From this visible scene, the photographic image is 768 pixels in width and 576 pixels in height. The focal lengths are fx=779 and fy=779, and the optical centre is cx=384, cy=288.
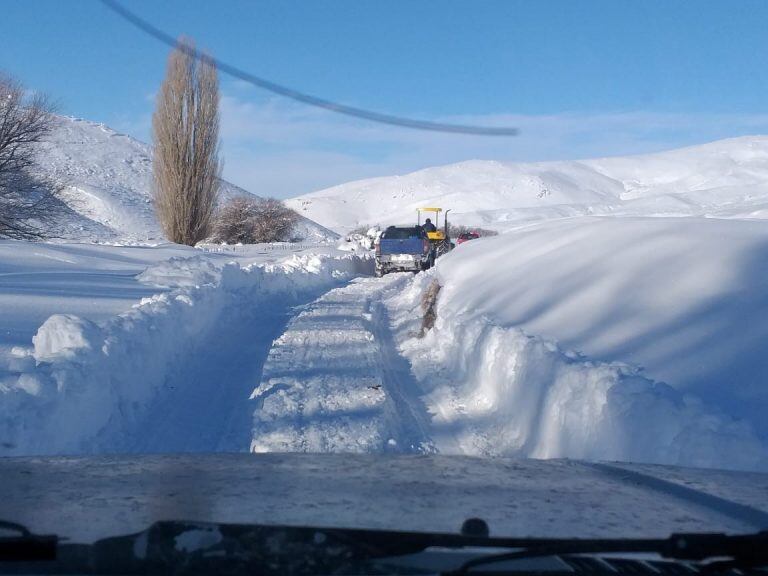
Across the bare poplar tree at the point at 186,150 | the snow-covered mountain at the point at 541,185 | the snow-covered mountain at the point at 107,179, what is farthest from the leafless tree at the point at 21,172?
A: the snow-covered mountain at the point at 541,185

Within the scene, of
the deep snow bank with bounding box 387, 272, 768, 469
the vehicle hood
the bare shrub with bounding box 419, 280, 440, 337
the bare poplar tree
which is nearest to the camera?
the vehicle hood

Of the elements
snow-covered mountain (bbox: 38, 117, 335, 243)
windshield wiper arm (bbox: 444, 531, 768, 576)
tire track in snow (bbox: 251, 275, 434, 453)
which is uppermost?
snow-covered mountain (bbox: 38, 117, 335, 243)

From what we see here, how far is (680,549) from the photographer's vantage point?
2.46 m

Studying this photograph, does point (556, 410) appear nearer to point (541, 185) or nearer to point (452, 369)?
point (452, 369)

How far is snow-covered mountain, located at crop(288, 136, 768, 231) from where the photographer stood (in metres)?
132

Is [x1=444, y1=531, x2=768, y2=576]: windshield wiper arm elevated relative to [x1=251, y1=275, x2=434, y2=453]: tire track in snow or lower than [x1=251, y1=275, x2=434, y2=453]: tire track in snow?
elevated

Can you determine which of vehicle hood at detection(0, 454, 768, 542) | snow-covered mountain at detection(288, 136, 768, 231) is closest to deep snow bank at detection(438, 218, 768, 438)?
vehicle hood at detection(0, 454, 768, 542)

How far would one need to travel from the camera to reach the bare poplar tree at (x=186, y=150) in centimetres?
3666

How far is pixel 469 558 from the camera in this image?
2451mm

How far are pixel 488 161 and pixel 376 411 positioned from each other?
590 ft

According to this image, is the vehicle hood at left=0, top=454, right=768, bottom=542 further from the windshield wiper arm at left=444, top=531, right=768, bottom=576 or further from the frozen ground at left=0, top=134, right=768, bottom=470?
the frozen ground at left=0, top=134, right=768, bottom=470

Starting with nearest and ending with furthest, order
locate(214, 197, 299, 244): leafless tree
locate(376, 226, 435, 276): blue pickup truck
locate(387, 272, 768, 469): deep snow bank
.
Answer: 1. locate(387, 272, 768, 469): deep snow bank
2. locate(376, 226, 435, 276): blue pickup truck
3. locate(214, 197, 299, 244): leafless tree

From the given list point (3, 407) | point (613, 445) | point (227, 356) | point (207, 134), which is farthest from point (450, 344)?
point (207, 134)

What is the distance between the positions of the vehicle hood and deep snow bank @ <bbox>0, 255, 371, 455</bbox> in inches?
92.4
